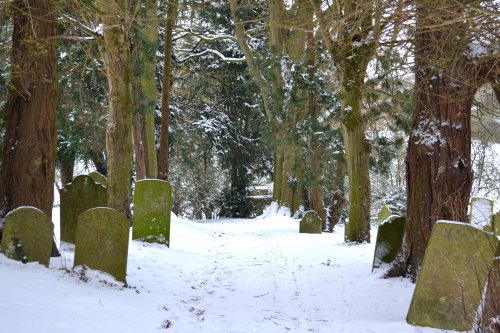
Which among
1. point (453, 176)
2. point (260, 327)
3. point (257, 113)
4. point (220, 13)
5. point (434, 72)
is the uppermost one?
point (220, 13)

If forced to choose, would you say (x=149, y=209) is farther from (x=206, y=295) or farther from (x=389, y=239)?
(x=389, y=239)

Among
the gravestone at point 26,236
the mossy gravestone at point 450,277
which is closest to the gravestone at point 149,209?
the gravestone at point 26,236

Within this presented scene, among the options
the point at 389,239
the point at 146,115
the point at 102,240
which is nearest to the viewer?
the point at 102,240

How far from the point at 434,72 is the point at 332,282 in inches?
136

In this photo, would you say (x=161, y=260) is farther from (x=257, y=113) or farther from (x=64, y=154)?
(x=257, y=113)

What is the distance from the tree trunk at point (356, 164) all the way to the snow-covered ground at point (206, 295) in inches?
55.6

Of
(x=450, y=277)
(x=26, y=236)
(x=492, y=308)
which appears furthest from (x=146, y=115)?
(x=492, y=308)

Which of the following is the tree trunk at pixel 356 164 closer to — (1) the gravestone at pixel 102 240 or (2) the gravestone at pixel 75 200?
(2) the gravestone at pixel 75 200

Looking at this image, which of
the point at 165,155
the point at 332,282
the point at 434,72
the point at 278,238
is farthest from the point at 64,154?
the point at 434,72

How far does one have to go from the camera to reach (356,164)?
454 inches

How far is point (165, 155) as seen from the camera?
1638cm

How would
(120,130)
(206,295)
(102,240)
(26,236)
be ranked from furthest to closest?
(120,130) < (206,295) < (102,240) < (26,236)

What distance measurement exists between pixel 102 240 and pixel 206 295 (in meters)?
1.60

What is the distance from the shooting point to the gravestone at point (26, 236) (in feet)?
19.1
